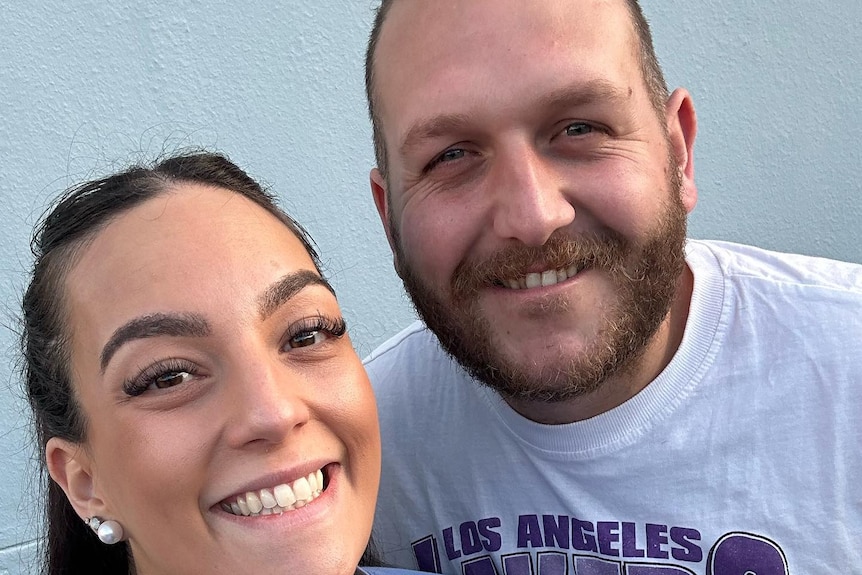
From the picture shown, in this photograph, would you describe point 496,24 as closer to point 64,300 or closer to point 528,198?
point 528,198

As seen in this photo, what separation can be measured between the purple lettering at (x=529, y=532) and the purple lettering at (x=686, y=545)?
0.25 m

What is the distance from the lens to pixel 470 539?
174 cm

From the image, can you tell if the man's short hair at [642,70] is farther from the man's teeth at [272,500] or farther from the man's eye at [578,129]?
the man's teeth at [272,500]

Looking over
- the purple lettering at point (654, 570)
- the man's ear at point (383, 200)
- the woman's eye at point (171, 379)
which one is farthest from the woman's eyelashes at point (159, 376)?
the purple lettering at point (654, 570)

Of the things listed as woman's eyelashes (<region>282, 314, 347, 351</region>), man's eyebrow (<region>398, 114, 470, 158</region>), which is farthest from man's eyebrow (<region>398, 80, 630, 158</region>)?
woman's eyelashes (<region>282, 314, 347, 351</region>)

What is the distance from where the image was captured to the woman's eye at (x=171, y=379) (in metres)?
1.27

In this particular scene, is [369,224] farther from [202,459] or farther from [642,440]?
[202,459]

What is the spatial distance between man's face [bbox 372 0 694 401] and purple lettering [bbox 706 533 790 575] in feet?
1.18

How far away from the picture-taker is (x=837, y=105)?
3113 mm

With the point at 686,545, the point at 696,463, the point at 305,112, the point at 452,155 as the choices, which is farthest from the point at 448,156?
the point at 305,112

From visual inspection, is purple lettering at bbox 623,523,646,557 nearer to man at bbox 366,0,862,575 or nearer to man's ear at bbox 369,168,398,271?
man at bbox 366,0,862,575

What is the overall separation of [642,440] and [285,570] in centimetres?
71

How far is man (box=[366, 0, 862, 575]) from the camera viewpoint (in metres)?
1.54

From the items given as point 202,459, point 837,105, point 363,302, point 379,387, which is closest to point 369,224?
point 363,302
